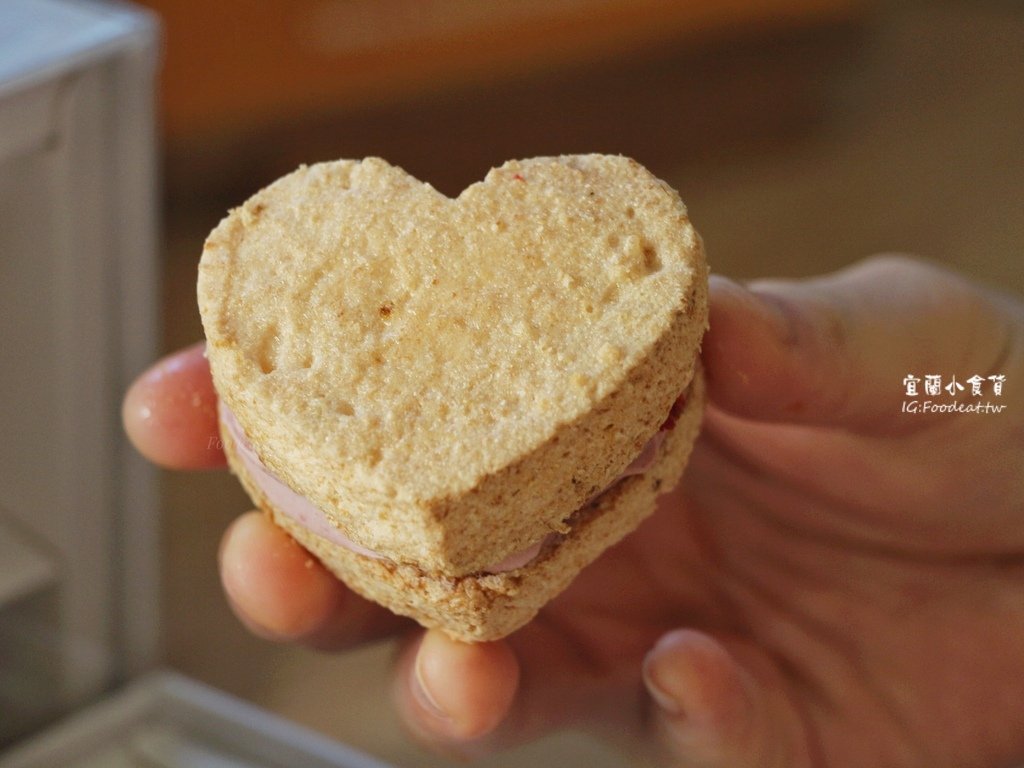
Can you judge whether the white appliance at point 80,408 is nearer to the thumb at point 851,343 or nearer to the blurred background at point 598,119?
the blurred background at point 598,119

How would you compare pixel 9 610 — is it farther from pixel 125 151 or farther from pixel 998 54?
pixel 998 54

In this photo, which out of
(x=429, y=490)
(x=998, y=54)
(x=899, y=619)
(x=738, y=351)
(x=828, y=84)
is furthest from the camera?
(x=828, y=84)

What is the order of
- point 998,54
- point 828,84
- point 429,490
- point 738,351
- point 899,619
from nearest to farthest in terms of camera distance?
point 429,490 < point 738,351 < point 899,619 < point 998,54 < point 828,84

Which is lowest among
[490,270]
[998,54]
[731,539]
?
[731,539]

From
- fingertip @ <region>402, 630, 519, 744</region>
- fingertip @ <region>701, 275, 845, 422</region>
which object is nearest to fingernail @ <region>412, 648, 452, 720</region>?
fingertip @ <region>402, 630, 519, 744</region>

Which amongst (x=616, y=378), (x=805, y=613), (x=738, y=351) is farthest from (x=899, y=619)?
(x=616, y=378)

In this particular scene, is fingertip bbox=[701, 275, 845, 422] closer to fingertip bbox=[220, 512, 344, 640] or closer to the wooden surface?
fingertip bbox=[220, 512, 344, 640]

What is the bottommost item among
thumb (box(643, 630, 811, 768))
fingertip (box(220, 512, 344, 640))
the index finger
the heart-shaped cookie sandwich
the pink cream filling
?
thumb (box(643, 630, 811, 768))
